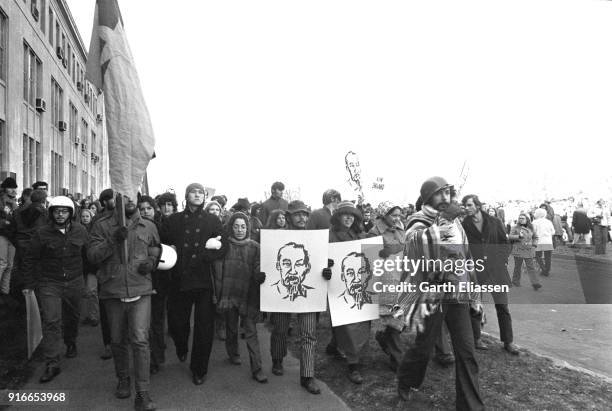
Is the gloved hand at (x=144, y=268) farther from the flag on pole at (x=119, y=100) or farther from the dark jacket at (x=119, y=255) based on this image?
the flag on pole at (x=119, y=100)

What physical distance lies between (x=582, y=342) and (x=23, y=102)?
21.1 meters

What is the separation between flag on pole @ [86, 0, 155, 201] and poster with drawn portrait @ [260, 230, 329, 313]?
1.54 m

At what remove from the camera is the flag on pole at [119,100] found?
500cm

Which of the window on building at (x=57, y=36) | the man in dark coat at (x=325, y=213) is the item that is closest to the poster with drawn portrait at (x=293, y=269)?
the man in dark coat at (x=325, y=213)

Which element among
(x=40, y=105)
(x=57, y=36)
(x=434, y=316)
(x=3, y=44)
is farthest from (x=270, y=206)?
(x=57, y=36)

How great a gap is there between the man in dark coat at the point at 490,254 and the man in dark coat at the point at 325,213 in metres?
1.96

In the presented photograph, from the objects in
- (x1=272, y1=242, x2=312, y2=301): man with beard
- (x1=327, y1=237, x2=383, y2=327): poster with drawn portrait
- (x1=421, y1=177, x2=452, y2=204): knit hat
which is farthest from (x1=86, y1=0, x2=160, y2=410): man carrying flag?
(x1=421, y1=177, x2=452, y2=204): knit hat

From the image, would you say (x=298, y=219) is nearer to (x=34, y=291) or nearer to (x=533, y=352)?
(x=34, y=291)

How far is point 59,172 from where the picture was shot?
28.6 meters

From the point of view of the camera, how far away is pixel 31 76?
2169 cm

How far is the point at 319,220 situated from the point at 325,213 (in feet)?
0.77

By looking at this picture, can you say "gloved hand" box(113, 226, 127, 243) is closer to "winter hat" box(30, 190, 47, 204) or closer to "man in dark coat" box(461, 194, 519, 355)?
"winter hat" box(30, 190, 47, 204)

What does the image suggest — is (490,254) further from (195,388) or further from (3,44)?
(3,44)

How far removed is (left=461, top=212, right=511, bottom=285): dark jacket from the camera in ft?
20.0
